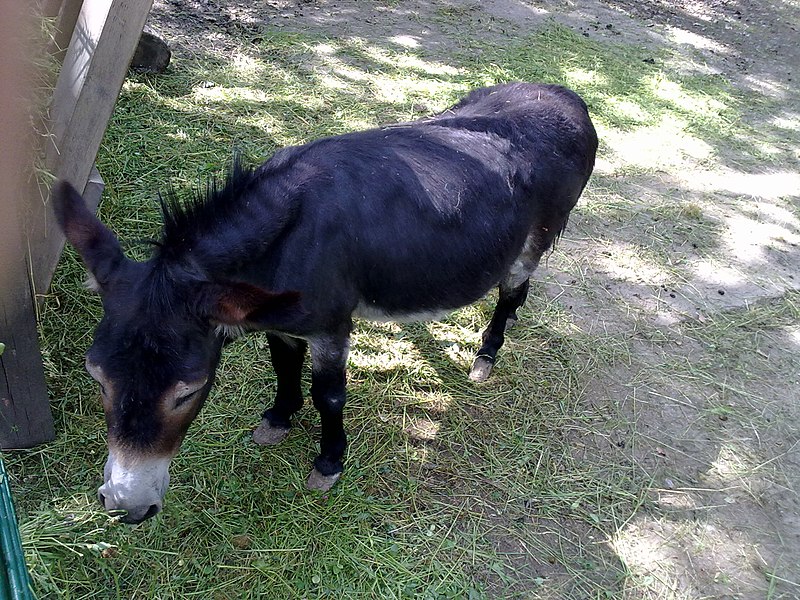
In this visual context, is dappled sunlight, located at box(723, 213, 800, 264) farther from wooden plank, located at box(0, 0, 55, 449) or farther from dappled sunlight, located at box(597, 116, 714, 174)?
wooden plank, located at box(0, 0, 55, 449)

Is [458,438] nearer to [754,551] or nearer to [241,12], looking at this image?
[754,551]

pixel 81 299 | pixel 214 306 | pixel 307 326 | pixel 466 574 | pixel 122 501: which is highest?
pixel 214 306

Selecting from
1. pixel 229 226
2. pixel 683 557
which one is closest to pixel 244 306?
pixel 229 226

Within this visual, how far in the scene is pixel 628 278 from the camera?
474cm

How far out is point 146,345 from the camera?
201cm

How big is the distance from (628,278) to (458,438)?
217 centimetres

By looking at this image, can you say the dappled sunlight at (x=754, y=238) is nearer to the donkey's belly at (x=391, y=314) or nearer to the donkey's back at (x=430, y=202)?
the donkey's back at (x=430, y=202)

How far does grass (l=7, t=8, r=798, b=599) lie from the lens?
282 cm

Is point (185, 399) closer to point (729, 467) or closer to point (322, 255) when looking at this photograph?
point (322, 255)

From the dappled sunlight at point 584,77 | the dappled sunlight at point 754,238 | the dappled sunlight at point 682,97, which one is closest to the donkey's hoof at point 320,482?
the dappled sunlight at point 754,238

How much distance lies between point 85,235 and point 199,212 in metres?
0.43

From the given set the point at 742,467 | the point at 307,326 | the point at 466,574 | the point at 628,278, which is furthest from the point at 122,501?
the point at 628,278

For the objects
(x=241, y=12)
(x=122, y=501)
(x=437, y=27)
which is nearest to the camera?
(x=122, y=501)

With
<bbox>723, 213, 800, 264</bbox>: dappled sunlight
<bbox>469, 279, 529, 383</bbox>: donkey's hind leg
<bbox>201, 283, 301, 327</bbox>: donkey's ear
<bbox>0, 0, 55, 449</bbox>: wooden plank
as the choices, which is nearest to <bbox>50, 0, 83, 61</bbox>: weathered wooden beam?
<bbox>0, 0, 55, 449</bbox>: wooden plank
